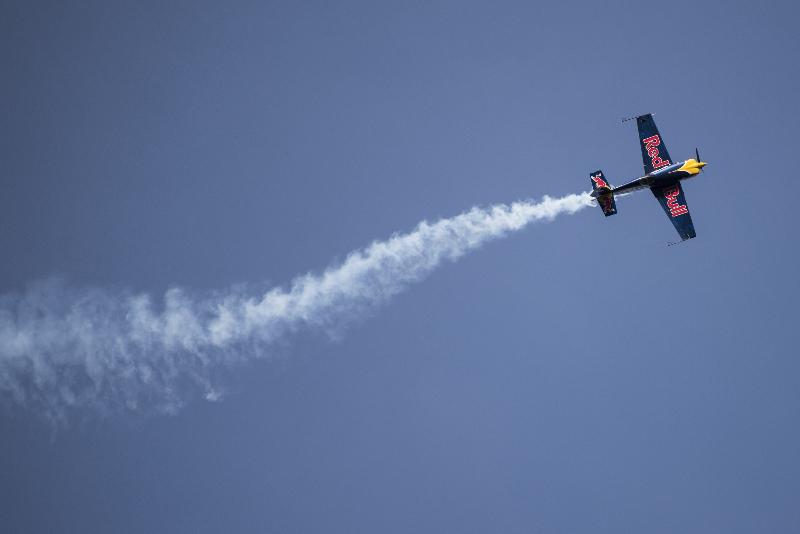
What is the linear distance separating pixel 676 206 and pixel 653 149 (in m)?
5.07

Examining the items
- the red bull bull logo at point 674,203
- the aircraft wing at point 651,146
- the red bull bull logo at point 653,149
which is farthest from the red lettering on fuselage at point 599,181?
the red bull bull logo at point 674,203

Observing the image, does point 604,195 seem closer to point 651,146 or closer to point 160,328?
point 651,146

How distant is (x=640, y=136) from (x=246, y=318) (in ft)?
119

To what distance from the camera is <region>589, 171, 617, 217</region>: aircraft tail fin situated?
61.6 meters

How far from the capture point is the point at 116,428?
66625 mm

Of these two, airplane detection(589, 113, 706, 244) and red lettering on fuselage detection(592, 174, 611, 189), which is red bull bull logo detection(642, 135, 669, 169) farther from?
red lettering on fuselage detection(592, 174, 611, 189)

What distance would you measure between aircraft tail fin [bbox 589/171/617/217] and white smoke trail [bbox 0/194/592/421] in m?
1.80

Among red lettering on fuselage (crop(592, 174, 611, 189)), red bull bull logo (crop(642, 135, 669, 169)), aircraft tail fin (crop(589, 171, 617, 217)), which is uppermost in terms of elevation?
red bull bull logo (crop(642, 135, 669, 169))

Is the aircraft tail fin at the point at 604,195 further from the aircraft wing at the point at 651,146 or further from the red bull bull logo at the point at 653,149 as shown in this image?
the red bull bull logo at the point at 653,149

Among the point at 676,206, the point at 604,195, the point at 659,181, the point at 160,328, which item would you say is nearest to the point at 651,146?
the point at 659,181

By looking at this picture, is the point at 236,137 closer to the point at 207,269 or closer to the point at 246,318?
the point at 207,269

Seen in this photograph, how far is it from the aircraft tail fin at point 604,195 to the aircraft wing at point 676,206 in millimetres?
4513

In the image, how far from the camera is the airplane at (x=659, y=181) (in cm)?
6200

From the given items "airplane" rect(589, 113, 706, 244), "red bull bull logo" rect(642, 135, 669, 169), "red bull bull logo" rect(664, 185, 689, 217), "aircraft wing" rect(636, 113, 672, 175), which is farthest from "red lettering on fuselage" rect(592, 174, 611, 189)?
"red bull bull logo" rect(664, 185, 689, 217)
